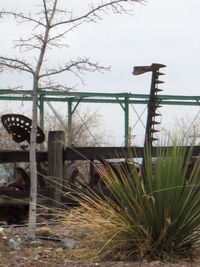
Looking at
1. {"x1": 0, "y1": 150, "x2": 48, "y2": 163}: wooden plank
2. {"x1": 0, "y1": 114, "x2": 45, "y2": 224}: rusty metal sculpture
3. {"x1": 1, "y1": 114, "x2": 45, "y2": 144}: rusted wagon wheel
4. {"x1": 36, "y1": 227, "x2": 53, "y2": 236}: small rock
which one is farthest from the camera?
{"x1": 1, "y1": 114, "x2": 45, "y2": 144}: rusted wagon wheel

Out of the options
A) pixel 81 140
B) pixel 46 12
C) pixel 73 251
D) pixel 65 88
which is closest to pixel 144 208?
pixel 73 251

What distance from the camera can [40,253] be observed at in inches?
191

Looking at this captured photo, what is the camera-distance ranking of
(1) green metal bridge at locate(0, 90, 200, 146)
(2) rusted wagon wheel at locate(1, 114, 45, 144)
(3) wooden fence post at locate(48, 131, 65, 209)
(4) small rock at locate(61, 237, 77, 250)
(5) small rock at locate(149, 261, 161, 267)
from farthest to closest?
(1) green metal bridge at locate(0, 90, 200, 146) < (2) rusted wagon wheel at locate(1, 114, 45, 144) < (3) wooden fence post at locate(48, 131, 65, 209) < (4) small rock at locate(61, 237, 77, 250) < (5) small rock at locate(149, 261, 161, 267)

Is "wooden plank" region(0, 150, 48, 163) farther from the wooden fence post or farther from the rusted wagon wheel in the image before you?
the rusted wagon wheel

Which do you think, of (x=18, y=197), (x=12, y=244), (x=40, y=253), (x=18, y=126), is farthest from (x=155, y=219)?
(x=18, y=126)

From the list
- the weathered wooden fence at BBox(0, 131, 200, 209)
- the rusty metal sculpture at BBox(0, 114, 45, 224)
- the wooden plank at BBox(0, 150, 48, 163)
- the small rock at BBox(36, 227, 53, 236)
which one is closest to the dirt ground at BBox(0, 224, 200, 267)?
the small rock at BBox(36, 227, 53, 236)

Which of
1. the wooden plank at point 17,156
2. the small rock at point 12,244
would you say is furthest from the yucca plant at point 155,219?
the wooden plank at point 17,156

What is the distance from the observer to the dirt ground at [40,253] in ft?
14.0

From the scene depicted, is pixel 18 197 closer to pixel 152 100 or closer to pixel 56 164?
pixel 56 164

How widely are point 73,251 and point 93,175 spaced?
2.81 metres

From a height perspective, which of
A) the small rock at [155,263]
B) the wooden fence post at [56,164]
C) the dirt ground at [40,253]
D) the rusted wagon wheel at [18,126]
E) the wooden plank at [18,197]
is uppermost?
the rusted wagon wheel at [18,126]

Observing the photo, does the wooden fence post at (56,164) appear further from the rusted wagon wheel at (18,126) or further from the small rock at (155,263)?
the small rock at (155,263)

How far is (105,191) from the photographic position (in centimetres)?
665

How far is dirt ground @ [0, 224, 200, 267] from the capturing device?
427cm
